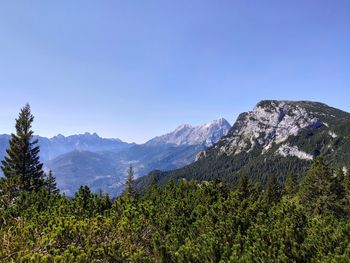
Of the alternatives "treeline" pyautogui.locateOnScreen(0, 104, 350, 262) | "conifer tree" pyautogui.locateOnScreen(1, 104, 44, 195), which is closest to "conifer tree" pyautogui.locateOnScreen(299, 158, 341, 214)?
"treeline" pyautogui.locateOnScreen(0, 104, 350, 262)

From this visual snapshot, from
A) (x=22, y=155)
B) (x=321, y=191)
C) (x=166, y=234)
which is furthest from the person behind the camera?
(x=22, y=155)

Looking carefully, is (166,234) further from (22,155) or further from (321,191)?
(22,155)

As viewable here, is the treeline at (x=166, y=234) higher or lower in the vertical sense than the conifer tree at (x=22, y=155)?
lower

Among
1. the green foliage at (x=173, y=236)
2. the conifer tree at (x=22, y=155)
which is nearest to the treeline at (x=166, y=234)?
the green foliage at (x=173, y=236)

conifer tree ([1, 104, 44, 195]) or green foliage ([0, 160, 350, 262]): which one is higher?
conifer tree ([1, 104, 44, 195])

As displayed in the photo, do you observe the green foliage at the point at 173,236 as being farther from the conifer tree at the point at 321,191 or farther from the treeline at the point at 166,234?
the conifer tree at the point at 321,191

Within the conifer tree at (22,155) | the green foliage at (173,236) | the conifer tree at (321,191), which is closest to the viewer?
the green foliage at (173,236)

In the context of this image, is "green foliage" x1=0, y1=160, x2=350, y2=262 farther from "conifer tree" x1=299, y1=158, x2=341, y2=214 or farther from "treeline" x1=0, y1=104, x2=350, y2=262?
"conifer tree" x1=299, y1=158, x2=341, y2=214

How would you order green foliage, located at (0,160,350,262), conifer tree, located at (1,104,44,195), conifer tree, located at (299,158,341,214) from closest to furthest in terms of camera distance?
green foliage, located at (0,160,350,262)
conifer tree, located at (299,158,341,214)
conifer tree, located at (1,104,44,195)

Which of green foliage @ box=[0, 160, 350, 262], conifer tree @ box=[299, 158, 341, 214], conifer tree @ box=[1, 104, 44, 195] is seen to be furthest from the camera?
conifer tree @ box=[1, 104, 44, 195]

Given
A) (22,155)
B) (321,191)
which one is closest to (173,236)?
(321,191)

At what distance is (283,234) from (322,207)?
163 ft

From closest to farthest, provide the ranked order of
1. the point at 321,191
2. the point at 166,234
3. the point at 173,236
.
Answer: the point at 173,236
the point at 166,234
the point at 321,191

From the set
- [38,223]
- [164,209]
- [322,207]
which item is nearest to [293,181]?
[322,207]
